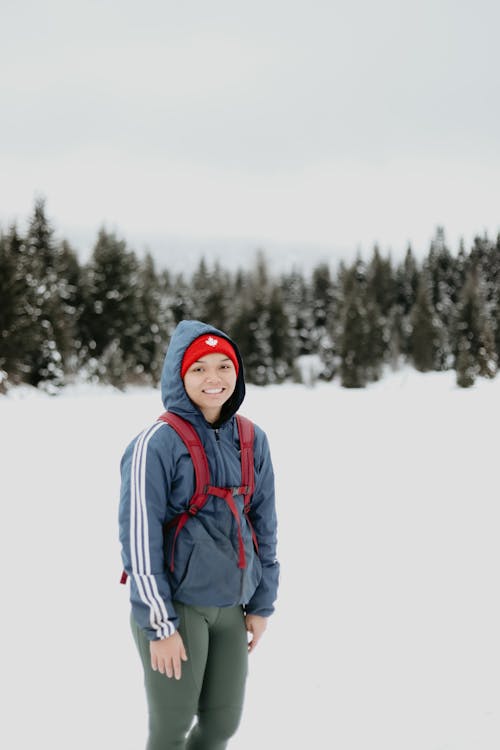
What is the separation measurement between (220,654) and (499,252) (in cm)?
7258

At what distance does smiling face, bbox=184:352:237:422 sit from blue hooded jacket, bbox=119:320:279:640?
0.12 feet

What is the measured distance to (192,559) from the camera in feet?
6.56

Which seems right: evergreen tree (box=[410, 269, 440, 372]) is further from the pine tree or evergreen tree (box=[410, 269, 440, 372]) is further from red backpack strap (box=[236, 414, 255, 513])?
red backpack strap (box=[236, 414, 255, 513])

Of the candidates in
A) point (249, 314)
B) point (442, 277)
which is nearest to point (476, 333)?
point (249, 314)

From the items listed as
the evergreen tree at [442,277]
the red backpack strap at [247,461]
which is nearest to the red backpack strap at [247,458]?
the red backpack strap at [247,461]

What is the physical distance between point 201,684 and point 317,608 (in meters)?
2.62

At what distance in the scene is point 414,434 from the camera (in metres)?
11.9

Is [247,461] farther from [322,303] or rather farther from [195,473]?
[322,303]

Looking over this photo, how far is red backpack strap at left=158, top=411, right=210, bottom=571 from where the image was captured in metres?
2.00

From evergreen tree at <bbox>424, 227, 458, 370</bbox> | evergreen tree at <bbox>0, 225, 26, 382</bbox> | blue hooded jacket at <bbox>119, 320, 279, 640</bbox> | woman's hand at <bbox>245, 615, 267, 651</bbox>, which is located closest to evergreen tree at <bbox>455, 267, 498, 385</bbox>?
evergreen tree at <bbox>424, 227, 458, 370</bbox>

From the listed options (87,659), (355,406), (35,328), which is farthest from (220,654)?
(35,328)

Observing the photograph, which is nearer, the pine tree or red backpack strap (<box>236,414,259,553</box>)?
red backpack strap (<box>236,414,259,553</box>)

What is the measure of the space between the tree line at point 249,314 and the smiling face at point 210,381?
18.6 m

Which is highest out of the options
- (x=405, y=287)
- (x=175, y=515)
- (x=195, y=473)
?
(x=405, y=287)
